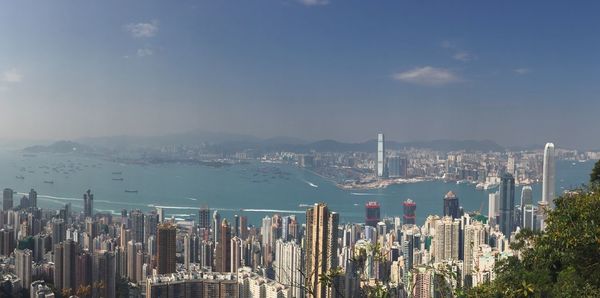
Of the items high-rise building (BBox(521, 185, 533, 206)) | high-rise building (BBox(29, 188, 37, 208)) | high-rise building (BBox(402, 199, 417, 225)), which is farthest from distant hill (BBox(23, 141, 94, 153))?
high-rise building (BBox(521, 185, 533, 206))

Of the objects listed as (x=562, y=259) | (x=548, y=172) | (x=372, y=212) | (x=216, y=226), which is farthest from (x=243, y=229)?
(x=562, y=259)

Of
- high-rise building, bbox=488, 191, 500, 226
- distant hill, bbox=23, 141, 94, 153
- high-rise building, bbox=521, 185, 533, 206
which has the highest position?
distant hill, bbox=23, 141, 94, 153

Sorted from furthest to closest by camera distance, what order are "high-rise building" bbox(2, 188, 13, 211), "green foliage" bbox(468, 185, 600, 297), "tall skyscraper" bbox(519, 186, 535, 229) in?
"high-rise building" bbox(2, 188, 13, 211)
"tall skyscraper" bbox(519, 186, 535, 229)
"green foliage" bbox(468, 185, 600, 297)

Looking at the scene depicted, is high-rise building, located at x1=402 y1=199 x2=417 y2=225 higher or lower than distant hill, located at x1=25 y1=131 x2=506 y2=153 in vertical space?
lower

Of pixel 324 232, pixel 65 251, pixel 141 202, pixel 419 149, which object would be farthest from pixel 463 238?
pixel 141 202

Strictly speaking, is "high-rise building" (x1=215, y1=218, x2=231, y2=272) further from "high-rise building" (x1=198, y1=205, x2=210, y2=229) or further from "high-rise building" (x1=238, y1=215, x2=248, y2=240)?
"high-rise building" (x1=198, y1=205, x2=210, y2=229)

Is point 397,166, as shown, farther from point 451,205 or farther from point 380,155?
point 451,205
